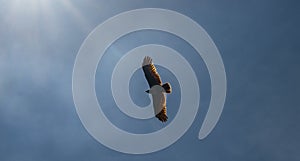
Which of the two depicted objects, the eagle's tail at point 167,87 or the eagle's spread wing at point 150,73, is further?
the eagle's tail at point 167,87

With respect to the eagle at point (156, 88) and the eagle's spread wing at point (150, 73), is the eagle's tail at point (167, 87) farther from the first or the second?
the eagle's spread wing at point (150, 73)

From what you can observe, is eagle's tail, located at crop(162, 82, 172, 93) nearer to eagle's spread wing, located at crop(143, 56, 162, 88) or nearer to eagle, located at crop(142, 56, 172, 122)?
eagle, located at crop(142, 56, 172, 122)

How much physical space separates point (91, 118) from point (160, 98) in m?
7.05

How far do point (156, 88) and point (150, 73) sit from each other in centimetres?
172

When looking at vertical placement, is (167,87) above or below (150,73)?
below

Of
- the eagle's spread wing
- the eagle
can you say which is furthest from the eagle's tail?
the eagle's spread wing

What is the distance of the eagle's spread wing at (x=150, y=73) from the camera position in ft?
160

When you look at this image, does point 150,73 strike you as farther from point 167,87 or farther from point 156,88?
point 167,87

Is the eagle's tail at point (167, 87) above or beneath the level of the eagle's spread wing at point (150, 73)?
beneath

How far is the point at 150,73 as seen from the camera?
48.9 m

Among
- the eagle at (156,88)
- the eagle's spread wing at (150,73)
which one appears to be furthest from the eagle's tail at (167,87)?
the eagle's spread wing at (150,73)

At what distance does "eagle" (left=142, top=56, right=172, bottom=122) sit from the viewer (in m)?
48.7

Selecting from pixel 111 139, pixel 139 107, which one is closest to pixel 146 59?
pixel 139 107

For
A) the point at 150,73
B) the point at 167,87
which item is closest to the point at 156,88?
the point at 167,87
